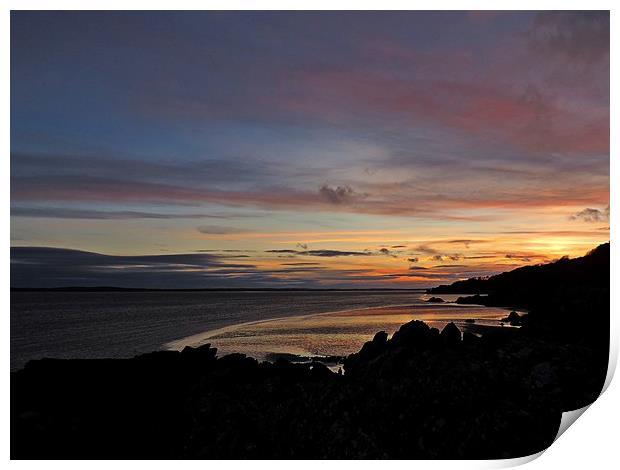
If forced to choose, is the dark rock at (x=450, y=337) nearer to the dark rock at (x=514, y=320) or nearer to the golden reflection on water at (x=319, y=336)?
the golden reflection on water at (x=319, y=336)

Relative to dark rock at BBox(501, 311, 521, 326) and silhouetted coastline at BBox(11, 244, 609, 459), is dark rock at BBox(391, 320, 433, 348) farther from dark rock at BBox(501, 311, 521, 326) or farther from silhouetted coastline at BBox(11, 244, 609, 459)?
dark rock at BBox(501, 311, 521, 326)

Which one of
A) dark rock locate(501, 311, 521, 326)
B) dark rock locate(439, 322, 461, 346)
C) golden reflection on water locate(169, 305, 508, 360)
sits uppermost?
dark rock locate(439, 322, 461, 346)

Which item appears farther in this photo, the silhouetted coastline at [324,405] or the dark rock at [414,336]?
the dark rock at [414,336]

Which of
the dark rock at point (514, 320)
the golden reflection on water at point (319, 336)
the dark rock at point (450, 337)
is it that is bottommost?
the golden reflection on water at point (319, 336)

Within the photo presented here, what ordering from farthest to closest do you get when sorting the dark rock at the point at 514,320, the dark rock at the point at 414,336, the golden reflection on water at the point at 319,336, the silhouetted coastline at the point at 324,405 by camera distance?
the dark rock at the point at 514,320 → the golden reflection on water at the point at 319,336 → the dark rock at the point at 414,336 → the silhouetted coastline at the point at 324,405

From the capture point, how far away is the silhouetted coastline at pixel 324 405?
3982 mm

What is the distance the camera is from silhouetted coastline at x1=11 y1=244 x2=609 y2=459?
3.98 m

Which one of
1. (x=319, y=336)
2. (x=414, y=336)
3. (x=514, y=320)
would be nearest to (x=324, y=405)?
(x=414, y=336)

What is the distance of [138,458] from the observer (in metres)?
4.12

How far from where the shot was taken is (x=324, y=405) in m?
4.38

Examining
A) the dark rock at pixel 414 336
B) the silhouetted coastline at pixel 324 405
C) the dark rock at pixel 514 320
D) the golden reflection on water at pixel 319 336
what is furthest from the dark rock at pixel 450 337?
the dark rock at pixel 514 320

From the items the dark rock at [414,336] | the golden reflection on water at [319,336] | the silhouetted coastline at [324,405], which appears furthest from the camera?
the golden reflection on water at [319,336]

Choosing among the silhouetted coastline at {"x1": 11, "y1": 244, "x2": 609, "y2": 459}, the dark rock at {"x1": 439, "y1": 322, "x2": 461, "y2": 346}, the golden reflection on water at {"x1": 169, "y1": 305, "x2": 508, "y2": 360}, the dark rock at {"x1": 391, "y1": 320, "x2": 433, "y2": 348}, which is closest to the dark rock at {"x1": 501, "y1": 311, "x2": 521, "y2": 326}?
the golden reflection on water at {"x1": 169, "y1": 305, "x2": 508, "y2": 360}
